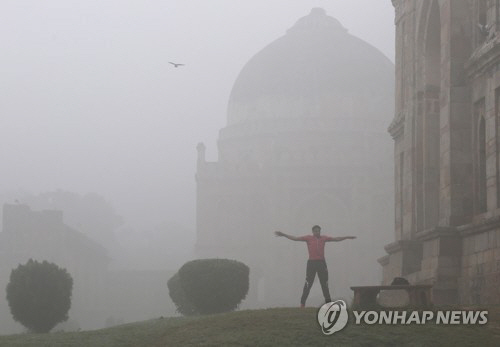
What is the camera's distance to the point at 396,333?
11.2m

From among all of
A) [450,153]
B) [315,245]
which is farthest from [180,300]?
[315,245]

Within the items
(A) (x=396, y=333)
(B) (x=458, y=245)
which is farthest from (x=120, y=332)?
(B) (x=458, y=245)

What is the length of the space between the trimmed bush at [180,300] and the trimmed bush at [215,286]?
3.12 feet

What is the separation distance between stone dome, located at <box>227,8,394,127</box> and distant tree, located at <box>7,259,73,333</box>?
144 ft

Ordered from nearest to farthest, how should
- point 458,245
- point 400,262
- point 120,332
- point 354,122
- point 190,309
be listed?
point 120,332
point 458,245
point 400,262
point 190,309
point 354,122

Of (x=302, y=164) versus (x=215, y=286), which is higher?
(x=302, y=164)

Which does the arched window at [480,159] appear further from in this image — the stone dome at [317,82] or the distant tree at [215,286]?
the stone dome at [317,82]

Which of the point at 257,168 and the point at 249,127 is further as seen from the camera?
the point at 249,127

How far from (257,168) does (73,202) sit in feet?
68.9

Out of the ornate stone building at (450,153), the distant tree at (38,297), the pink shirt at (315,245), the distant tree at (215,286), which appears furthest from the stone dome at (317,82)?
the pink shirt at (315,245)

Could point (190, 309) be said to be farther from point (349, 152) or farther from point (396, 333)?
point (349, 152)

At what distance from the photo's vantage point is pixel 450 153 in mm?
16984

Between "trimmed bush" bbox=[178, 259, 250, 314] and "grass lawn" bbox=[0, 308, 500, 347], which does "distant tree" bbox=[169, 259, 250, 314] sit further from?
"grass lawn" bbox=[0, 308, 500, 347]

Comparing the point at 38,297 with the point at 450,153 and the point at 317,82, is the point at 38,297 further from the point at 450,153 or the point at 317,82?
the point at 317,82
